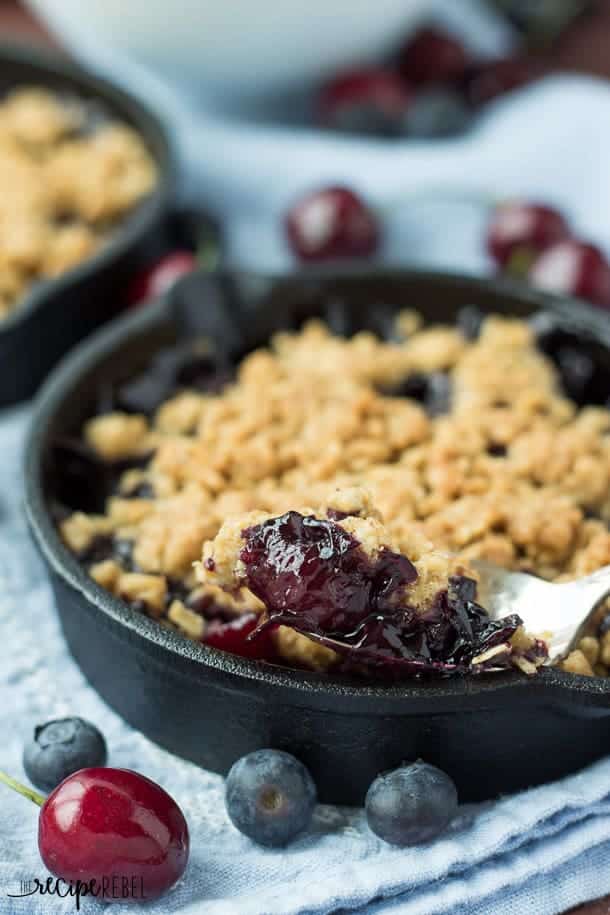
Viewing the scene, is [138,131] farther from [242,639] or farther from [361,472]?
[242,639]

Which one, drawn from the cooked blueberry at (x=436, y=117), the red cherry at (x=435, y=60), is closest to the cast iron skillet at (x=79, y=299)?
the cooked blueberry at (x=436, y=117)

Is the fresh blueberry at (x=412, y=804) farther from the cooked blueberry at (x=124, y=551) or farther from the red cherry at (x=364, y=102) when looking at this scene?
the red cherry at (x=364, y=102)

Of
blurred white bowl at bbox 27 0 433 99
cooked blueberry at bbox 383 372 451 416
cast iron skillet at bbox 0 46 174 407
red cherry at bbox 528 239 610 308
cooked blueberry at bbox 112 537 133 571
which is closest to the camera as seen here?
cooked blueberry at bbox 112 537 133 571

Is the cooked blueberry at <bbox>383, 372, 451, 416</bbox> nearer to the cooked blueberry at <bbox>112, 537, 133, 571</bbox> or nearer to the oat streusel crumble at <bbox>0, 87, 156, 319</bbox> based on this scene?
the cooked blueberry at <bbox>112, 537, 133, 571</bbox>

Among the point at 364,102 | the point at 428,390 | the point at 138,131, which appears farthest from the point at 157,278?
the point at 364,102

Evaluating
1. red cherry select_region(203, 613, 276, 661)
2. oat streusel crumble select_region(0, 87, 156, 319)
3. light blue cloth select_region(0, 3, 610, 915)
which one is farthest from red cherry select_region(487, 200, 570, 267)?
Result: red cherry select_region(203, 613, 276, 661)

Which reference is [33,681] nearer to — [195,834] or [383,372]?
[195,834]
